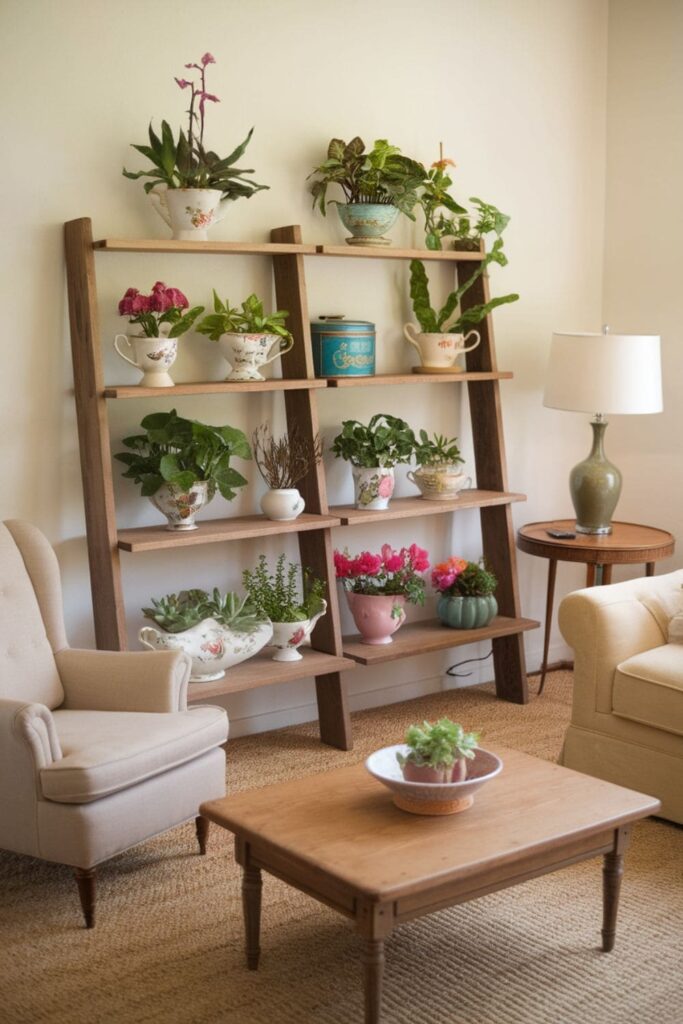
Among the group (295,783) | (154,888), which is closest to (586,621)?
(295,783)

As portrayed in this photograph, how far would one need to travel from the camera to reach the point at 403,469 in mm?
4457

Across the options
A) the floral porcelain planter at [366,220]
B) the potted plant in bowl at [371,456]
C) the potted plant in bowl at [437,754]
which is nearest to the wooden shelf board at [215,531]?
the potted plant in bowl at [371,456]

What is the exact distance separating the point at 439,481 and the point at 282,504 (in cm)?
70

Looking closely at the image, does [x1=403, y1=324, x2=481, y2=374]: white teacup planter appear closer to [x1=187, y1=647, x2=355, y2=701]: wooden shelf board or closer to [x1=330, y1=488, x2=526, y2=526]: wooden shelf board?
[x1=330, y1=488, x2=526, y2=526]: wooden shelf board

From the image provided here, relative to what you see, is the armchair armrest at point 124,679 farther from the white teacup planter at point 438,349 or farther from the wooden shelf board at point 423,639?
the white teacup planter at point 438,349

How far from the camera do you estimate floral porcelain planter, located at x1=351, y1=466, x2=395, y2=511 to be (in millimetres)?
4074

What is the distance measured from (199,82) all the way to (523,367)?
175cm

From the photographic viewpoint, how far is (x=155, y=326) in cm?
353

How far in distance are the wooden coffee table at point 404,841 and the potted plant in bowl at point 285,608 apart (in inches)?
43.5

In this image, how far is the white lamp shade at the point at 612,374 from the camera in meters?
4.20

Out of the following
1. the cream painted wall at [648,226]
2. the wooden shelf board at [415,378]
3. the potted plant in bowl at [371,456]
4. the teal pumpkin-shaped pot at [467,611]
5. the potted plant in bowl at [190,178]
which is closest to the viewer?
the potted plant in bowl at [190,178]

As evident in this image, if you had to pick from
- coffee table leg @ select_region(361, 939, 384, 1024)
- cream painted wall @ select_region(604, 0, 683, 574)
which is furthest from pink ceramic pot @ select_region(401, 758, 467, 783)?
cream painted wall @ select_region(604, 0, 683, 574)

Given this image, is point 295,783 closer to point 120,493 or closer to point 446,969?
point 446,969

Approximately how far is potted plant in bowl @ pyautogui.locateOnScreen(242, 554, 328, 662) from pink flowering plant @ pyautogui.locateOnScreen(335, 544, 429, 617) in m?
0.17
